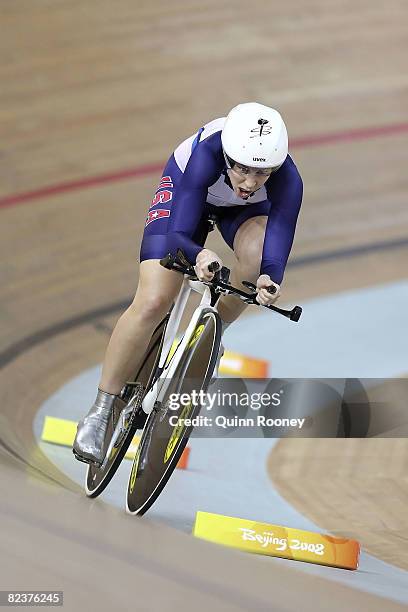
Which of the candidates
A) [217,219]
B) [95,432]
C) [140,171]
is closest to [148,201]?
[140,171]

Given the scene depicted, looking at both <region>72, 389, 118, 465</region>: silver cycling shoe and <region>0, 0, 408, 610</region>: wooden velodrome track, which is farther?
<region>72, 389, 118, 465</region>: silver cycling shoe

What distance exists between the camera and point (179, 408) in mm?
3010

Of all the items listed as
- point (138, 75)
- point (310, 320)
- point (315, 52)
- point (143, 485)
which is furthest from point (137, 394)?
point (315, 52)

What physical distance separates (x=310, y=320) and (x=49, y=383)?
1.40 metres

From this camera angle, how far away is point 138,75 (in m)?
7.46

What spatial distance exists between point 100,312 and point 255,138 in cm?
255

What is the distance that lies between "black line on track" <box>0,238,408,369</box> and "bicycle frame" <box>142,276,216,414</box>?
1.59 meters

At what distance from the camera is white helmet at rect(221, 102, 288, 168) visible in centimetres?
282

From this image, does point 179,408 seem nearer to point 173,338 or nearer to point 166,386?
point 166,386

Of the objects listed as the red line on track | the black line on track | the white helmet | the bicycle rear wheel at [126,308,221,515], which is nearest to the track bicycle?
the bicycle rear wheel at [126,308,221,515]

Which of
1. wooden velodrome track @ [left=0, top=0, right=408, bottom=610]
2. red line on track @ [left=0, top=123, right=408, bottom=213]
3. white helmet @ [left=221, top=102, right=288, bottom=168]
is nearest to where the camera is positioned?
wooden velodrome track @ [left=0, top=0, right=408, bottom=610]

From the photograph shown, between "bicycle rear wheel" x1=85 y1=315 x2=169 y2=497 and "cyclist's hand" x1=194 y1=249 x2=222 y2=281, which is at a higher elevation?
"cyclist's hand" x1=194 y1=249 x2=222 y2=281

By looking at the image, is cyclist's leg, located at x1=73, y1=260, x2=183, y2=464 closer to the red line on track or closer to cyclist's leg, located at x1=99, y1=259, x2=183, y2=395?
cyclist's leg, located at x1=99, y1=259, x2=183, y2=395

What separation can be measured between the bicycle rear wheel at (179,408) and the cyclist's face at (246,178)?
35 cm
